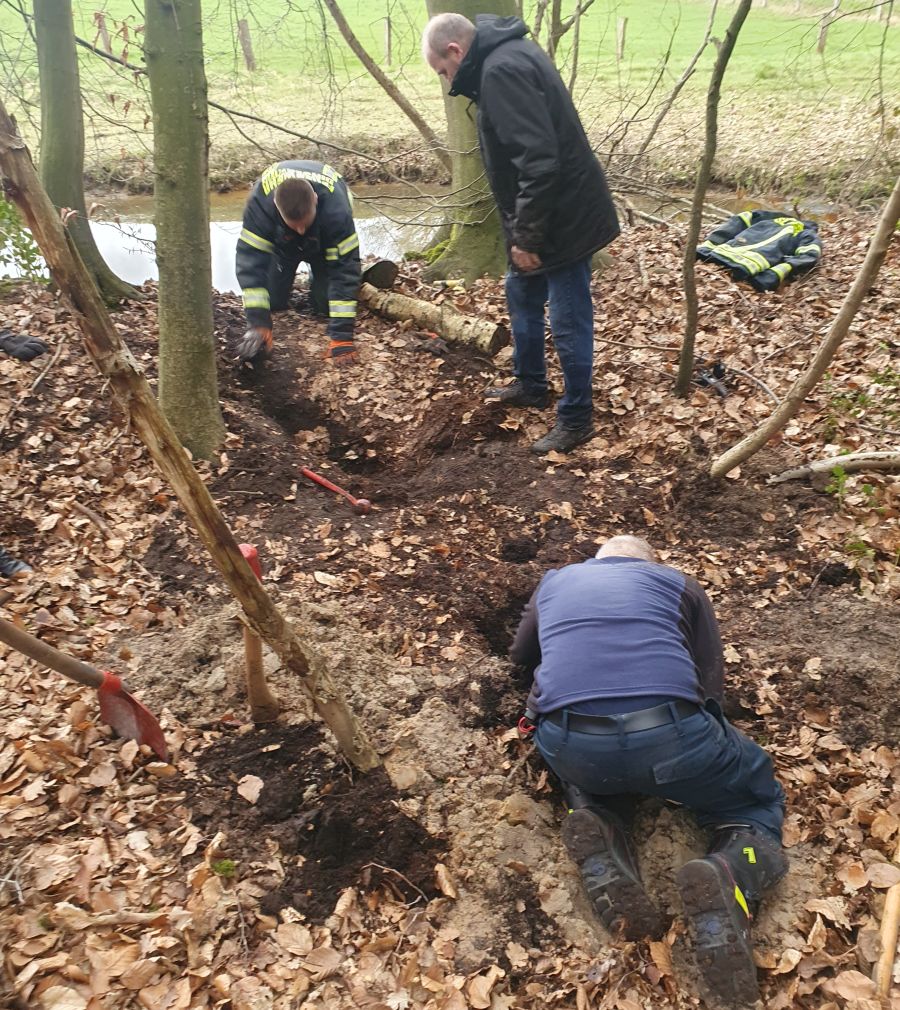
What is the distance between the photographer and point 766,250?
645cm

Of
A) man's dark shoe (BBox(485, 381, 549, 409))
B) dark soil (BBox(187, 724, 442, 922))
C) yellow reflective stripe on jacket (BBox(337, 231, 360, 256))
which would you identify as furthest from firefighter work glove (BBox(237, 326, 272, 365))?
dark soil (BBox(187, 724, 442, 922))

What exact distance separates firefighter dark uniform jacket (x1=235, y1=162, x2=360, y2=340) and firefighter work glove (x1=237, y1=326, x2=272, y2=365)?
70 mm

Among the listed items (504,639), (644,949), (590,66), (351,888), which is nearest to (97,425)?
(504,639)

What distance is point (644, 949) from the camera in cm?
239

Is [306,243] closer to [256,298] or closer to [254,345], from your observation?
[256,298]

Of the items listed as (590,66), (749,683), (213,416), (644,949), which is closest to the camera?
(644,949)

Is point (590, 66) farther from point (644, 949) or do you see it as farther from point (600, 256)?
point (644, 949)

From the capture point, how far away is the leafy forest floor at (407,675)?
229 centimetres

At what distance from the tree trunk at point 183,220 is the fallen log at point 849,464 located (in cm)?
367

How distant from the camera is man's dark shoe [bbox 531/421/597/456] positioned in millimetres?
4836

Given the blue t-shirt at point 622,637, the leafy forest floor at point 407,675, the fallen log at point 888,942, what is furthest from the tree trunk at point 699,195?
the fallen log at point 888,942

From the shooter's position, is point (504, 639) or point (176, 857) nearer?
point (176, 857)

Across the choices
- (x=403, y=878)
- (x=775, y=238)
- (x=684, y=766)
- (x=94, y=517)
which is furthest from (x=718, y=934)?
(x=775, y=238)

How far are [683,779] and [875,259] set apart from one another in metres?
2.62
